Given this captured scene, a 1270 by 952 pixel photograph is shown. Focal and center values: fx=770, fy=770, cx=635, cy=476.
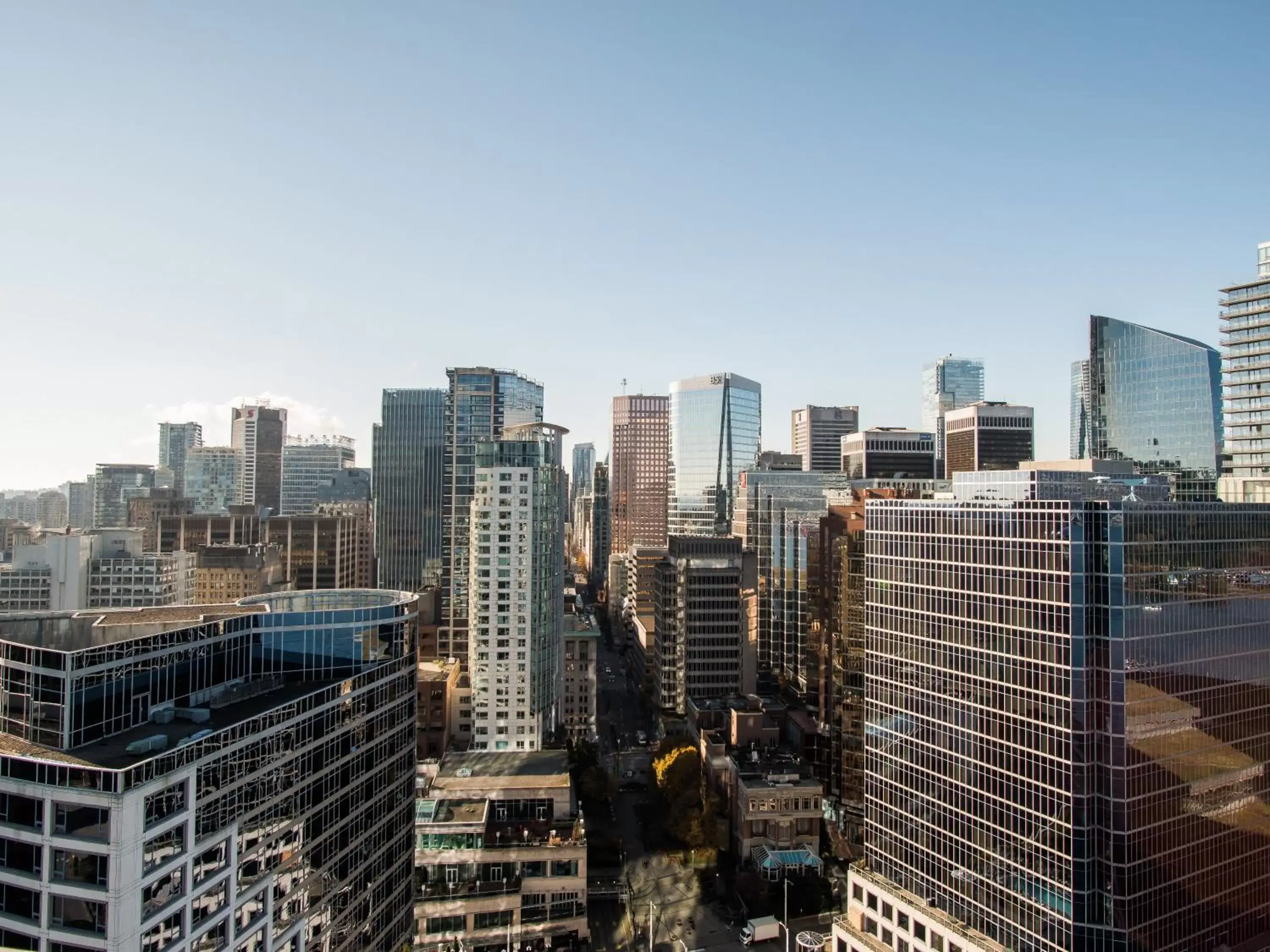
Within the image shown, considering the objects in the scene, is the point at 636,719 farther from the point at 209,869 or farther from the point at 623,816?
the point at 209,869

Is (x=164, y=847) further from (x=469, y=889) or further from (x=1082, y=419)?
(x=1082, y=419)

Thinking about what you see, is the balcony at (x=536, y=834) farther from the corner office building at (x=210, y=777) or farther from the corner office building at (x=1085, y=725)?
the corner office building at (x=1085, y=725)

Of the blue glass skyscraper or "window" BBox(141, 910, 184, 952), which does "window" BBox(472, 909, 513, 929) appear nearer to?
"window" BBox(141, 910, 184, 952)

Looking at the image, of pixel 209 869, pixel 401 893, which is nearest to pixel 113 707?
pixel 209 869

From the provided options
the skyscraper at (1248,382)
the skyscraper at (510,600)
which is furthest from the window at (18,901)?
the skyscraper at (1248,382)

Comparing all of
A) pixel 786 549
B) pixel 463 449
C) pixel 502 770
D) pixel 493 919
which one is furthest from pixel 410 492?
pixel 493 919

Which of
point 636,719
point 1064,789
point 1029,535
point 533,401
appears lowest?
point 636,719
